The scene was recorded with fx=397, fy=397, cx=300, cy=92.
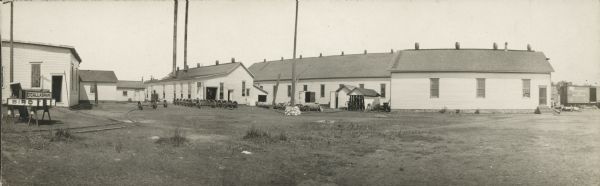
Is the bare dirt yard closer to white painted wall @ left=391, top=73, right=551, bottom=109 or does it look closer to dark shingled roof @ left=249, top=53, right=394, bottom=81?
white painted wall @ left=391, top=73, right=551, bottom=109

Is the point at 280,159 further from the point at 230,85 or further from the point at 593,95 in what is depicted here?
the point at 593,95

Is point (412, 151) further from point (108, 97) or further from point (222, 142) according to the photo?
point (108, 97)

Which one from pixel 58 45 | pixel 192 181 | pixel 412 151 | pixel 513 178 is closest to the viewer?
pixel 192 181

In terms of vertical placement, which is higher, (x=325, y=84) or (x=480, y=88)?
(x=325, y=84)

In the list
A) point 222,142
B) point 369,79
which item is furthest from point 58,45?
point 369,79

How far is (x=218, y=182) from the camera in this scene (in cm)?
739

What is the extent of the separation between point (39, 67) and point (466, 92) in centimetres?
2891

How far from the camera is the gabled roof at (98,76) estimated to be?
55750 millimetres

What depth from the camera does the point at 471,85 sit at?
1232 inches

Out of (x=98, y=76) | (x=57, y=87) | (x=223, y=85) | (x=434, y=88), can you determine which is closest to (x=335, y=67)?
(x=223, y=85)

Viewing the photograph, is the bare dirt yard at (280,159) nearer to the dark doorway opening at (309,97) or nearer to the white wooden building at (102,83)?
the dark doorway opening at (309,97)

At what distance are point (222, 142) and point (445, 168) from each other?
5.99m

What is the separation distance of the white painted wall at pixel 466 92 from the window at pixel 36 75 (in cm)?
2437

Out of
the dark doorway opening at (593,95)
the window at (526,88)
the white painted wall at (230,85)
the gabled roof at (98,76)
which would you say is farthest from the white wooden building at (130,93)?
the dark doorway opening at (593,95)
